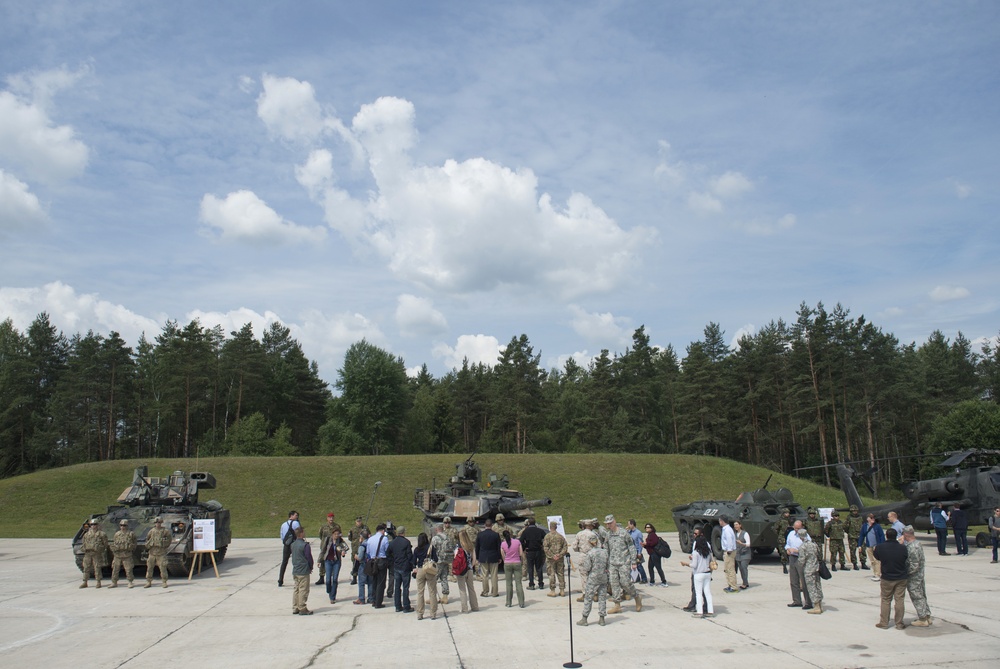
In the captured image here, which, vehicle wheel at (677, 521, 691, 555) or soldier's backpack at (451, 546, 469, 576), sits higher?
soldier's backpack at (451, 546, 469, 576)

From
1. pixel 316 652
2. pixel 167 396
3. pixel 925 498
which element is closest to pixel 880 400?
pixel 925 498

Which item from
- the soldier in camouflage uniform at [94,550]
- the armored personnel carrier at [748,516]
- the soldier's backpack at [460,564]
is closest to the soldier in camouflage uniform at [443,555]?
the soldier's backpack at [460,564]

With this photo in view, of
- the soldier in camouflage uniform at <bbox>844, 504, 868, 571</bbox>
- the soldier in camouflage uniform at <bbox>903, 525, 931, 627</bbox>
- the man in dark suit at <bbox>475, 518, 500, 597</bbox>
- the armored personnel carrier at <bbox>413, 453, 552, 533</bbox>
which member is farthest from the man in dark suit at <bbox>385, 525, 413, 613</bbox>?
the soldier in camouflage uniform at <bbox>844, 504, 868, 571</bbox>

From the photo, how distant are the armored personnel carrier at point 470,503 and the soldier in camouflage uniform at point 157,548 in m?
6.71

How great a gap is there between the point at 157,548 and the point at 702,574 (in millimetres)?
12392

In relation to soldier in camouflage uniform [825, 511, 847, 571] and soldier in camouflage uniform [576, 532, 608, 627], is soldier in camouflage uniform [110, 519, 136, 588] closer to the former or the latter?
soldier in camouflage uniform [576, 532, 608, 627]

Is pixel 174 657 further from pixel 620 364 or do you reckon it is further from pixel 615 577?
pixel 620 364

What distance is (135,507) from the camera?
741 inches

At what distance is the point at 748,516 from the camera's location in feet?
64.4

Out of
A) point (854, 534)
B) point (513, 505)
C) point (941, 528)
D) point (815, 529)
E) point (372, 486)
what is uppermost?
point (372, 486)

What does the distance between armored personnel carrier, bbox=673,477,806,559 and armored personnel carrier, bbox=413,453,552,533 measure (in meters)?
4.60

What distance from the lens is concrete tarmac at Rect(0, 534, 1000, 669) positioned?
9.05m

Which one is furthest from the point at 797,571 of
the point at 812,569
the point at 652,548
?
the point at 652,548

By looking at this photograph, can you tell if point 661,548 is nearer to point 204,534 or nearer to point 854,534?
point 854,534
